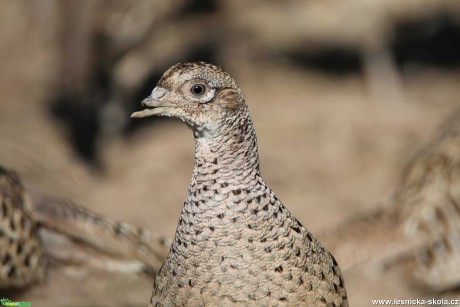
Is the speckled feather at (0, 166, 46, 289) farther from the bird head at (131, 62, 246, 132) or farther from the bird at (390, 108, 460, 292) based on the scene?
the bird at (390, 108, 460, 292)

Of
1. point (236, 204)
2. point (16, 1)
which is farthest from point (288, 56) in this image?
point (236, 204)

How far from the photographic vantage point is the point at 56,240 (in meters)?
3.84

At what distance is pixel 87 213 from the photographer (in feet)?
12.3

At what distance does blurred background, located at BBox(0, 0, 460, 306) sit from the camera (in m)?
7.37

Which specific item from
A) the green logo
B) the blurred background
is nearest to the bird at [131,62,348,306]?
the green logo

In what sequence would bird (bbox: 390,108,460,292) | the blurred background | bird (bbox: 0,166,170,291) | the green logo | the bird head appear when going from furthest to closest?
the blurred background, bird (bbox: 390,108,460,292), bird (bbox: 0,166,170,291), the green logo, the bird head

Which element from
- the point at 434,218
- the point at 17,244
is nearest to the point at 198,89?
the point at 17,244

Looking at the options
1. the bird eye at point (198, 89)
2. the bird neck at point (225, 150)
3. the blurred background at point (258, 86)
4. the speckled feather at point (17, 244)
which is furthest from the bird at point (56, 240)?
the blurred background at point (258, 86)

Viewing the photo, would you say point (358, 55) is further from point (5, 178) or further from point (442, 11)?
point (5, 178)

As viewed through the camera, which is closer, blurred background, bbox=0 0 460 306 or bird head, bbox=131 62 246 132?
bird head, bbox=131 62 246 132

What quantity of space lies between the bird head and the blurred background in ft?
11.2

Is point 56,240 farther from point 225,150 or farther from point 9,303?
point 225,150

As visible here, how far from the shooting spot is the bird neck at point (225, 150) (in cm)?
288

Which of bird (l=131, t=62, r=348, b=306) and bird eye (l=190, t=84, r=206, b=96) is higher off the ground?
bird eye (l=190, t=84, r=206, b=96)
